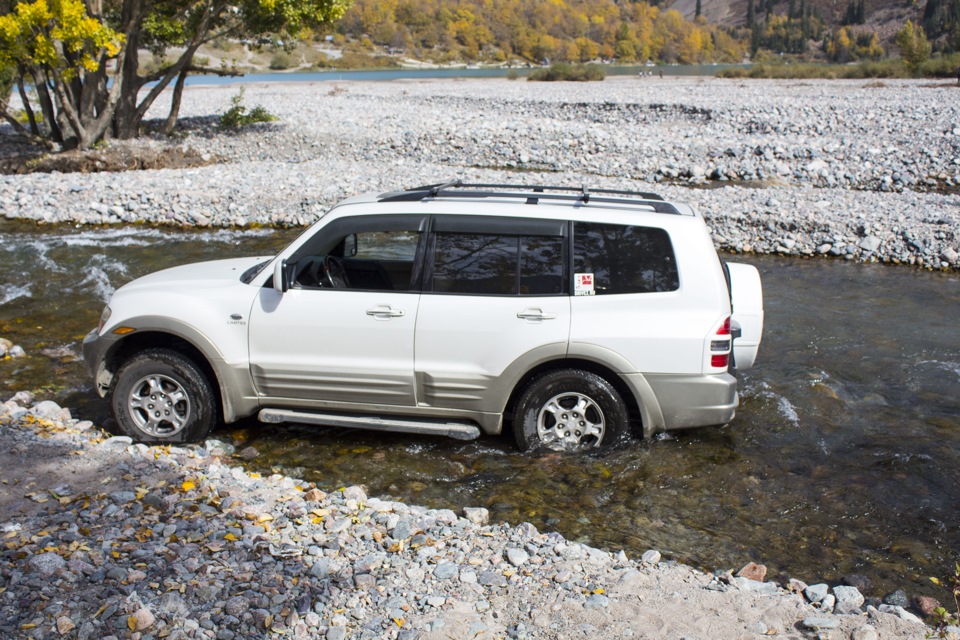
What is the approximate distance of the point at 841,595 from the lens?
469 centimetres

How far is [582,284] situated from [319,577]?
289 cm

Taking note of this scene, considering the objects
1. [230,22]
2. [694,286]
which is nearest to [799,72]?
→ [230,22]

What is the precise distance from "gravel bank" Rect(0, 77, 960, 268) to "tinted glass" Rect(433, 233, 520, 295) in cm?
902

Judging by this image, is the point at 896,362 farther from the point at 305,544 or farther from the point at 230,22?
the point at 230,22

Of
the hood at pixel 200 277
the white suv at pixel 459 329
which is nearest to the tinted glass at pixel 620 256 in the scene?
the white suv at pixel 459 329

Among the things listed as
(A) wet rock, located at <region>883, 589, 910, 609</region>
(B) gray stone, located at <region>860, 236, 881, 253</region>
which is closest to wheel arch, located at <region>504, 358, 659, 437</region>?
(A) wet rock, located at <region>883, 589, 910, 609</region>

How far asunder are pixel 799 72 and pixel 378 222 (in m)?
52.1

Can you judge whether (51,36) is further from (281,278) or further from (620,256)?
(620,256)

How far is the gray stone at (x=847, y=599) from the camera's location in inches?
175

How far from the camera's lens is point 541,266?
622 cm

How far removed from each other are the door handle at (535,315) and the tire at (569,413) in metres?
0.43

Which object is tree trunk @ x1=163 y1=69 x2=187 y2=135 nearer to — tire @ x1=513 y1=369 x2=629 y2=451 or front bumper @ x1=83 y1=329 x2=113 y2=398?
front bumper @ x1=83 y1=329 x2=113 y2=398

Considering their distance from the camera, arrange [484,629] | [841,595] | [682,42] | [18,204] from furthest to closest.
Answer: [682,42]
[18,204]
[841,595]
[484,629]

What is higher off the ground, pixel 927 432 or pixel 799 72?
pixel 799 72
